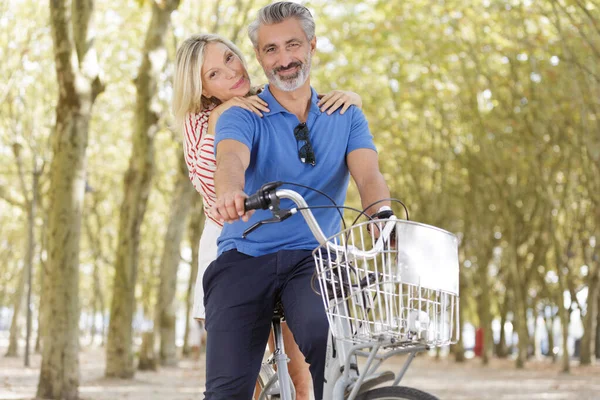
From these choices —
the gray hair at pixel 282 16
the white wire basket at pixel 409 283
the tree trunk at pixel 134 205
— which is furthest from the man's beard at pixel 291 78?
the tree trunk at pixel 134 205

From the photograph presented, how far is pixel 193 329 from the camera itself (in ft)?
77.2

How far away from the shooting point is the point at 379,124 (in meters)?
24.7

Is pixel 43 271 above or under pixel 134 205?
under

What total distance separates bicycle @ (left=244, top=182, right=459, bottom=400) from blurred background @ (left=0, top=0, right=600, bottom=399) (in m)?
7.31

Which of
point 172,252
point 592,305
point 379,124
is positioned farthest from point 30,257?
point 592,305

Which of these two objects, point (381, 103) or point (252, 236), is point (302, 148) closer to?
point (252, 236)

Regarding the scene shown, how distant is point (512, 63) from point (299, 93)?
15862 mm

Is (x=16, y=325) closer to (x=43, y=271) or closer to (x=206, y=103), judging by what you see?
(x=43, y=271)

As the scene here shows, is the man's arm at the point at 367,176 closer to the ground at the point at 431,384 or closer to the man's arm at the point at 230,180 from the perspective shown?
the man's arm at the point at 230,180

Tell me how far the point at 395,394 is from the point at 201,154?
4.98 feet

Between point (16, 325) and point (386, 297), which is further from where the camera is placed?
point (16, 325)

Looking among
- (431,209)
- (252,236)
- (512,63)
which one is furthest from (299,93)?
(431,209)

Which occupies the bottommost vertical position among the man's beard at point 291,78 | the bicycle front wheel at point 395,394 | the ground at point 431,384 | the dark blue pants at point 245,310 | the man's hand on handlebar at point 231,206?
the ground at point 431,384

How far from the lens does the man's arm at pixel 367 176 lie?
11.8ft
